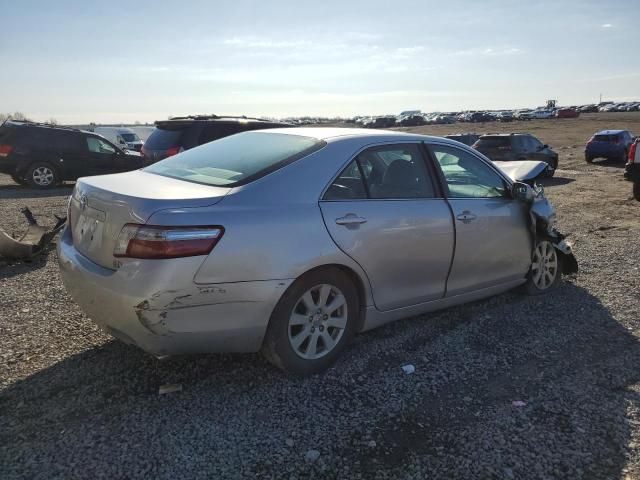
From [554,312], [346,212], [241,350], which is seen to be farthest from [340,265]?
[554,312]

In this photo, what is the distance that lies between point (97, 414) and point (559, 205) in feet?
36.2

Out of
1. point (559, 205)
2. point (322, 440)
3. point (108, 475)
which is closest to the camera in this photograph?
point (108, 475)

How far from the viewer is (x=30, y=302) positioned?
4.92 meters

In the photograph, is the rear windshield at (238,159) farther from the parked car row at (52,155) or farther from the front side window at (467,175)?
the parked car row at (52,155)

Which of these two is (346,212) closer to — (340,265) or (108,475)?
(340,265)

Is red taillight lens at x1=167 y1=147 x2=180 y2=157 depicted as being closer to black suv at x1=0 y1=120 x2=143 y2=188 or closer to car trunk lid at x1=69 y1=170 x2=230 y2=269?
black suv at x1=0 y1=120 x2=143 y2=188

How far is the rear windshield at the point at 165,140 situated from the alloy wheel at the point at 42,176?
18.4 ft

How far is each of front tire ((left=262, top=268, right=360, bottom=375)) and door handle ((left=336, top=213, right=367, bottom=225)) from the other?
1.03 ft

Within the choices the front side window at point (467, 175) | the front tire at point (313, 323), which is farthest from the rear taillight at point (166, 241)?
the front side window at point (467, 175)

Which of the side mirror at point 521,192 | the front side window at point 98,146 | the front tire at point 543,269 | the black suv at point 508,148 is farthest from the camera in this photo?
the black suv at point 508,148

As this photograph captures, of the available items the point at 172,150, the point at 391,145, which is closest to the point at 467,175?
the point at 391,145

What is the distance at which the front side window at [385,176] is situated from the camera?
376cm

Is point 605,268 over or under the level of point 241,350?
under

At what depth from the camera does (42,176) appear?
47.0ft
